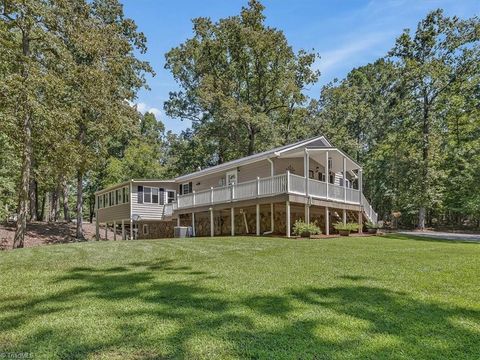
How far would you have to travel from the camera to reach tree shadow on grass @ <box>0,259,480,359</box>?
364 cm

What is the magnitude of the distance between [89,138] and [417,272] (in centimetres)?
2534

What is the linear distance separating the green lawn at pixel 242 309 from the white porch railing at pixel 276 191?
7.67 meters

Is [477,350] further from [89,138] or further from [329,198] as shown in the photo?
[89,138]

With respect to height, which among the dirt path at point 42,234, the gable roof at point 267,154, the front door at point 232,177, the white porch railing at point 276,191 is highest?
the gable roof at point 267,154

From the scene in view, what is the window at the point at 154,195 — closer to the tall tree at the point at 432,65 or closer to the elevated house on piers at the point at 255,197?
the elevated house on piers at the point at 255,197

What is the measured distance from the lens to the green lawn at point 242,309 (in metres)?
3.70

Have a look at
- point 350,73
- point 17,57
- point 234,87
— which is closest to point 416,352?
point 17,57

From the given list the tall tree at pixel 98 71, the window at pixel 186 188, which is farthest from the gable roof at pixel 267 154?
the tall tree at pixel 98 71

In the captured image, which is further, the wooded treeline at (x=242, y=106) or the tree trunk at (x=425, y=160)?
the tree trunk at (x=425, y=160)

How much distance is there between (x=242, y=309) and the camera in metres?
4.87

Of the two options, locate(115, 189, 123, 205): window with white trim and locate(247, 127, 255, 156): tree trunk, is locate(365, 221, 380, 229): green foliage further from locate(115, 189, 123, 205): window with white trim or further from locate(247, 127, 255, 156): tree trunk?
locate(115, 189, 123, 205): window with white trim

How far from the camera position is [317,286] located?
619cm

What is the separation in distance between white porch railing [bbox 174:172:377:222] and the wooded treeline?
6.63 meters

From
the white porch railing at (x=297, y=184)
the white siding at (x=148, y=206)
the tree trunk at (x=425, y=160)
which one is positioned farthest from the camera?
the tree trunk at (x=425, y=160)
